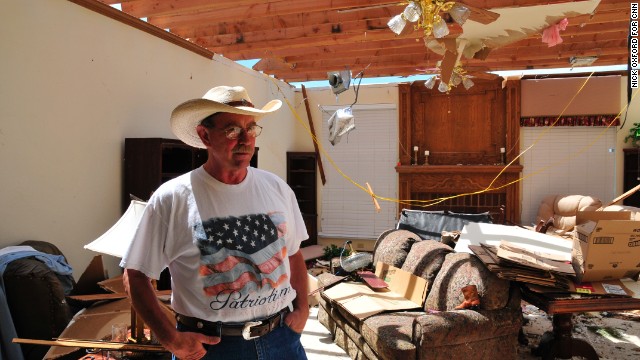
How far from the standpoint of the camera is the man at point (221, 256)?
4.75 ft

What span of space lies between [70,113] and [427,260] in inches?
128

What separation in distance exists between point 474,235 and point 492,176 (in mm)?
3646

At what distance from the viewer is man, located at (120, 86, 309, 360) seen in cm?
145

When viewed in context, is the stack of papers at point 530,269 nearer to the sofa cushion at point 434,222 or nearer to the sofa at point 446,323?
the sofa at point 446,323

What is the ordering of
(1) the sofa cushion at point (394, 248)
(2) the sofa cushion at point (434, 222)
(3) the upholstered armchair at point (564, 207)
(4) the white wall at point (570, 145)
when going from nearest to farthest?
1. (1) the sofa cushion at point (394, 248)
2. (2) the sofa cushion at point (434, 222)
3. (3) the upholstered armchair at point (564, 207)
4. (4) the white wall at point (570, 145)

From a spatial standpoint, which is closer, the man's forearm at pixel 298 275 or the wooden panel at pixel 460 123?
the man's forearm at pixel 298 275

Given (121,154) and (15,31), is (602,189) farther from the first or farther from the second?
(15,31)

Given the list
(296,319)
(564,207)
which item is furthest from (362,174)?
(296,319)

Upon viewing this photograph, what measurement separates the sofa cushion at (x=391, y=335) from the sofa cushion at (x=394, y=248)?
821 mm

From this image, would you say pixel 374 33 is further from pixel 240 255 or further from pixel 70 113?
pixel 240 255

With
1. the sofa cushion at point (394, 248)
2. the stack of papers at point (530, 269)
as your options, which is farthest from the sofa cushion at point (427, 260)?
the stack of papers at point (530, 269)

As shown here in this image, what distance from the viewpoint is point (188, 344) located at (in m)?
1.43

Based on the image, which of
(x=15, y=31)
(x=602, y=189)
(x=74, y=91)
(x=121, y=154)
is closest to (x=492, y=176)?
(x=602, y=189)

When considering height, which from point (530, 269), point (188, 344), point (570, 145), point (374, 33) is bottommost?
point (530, 269)
